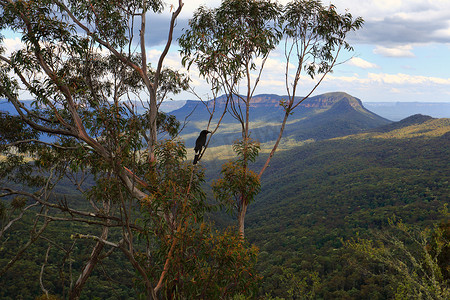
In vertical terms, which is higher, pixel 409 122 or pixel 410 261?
pixel 409 122

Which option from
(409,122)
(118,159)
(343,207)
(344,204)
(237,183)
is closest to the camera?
(118,159)

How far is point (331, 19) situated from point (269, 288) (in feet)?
85.9

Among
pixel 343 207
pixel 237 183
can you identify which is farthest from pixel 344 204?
pixel 237 183

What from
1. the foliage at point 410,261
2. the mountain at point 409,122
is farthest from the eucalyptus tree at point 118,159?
the mountain at point 409,122

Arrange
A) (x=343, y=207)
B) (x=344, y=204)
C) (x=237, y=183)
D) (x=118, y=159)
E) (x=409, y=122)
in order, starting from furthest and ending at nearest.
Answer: (x=409, y=122) → (x=344, y=204) → (x=343, y=207) → (x=237, y=183) → (x=118, y=159)

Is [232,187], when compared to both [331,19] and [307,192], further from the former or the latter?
[307,192]

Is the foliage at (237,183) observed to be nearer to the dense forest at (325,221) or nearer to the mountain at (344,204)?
the dense forest at (325,221)

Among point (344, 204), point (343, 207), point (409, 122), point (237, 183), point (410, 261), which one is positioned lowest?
point (343, 207)

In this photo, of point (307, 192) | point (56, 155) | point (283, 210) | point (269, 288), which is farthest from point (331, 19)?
point (307, 192)

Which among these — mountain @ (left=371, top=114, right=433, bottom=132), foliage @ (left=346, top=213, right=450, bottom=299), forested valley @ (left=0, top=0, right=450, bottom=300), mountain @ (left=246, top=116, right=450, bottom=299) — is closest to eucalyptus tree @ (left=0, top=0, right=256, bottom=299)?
forested valley @ (left=0, top=0, right=450, bottom=300)

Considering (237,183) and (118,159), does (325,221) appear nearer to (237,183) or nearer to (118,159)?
(237,183)

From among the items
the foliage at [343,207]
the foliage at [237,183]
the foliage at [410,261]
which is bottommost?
the foliage at [343,207]

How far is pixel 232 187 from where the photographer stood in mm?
6953

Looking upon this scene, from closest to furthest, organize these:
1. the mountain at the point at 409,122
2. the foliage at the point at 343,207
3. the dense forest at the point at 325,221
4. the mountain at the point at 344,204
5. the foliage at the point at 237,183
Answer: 1. the foliage at the point at 237,183
2. the dense forest at the point at 325,221
3. the foliage at the point at 343,207
4. the mountain at the point at 344,204
5. the mountain at the point at 409,122
